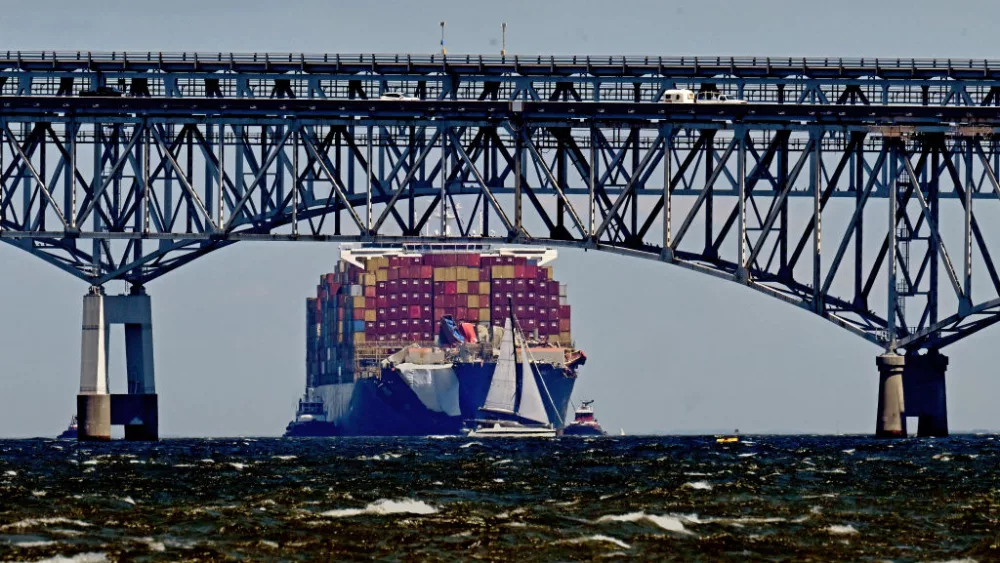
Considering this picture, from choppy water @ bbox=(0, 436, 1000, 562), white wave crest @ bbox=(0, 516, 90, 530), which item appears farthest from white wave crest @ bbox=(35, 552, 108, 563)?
white wave crest @ bbox=(0, 516, 90, 530)

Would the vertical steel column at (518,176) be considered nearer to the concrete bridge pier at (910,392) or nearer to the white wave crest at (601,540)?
the concrete bridge pier at (910,392)

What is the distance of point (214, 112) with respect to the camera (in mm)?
101875

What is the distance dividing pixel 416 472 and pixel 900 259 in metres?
41.3

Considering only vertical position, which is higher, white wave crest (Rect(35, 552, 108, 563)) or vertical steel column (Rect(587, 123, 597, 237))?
vertical steel column (Rect(587, 123, 597, 237))

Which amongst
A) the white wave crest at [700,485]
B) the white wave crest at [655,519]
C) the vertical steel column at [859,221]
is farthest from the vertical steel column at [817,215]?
the white wave crest at [655,519]

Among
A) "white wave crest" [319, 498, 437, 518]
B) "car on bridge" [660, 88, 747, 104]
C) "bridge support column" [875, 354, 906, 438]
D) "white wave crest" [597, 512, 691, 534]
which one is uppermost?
"car on bridge" [660, 88, 747, 104]

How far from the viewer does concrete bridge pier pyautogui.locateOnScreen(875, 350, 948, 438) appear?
339 ft

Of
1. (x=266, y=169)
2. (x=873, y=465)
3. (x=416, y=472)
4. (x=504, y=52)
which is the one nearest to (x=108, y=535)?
(x=416, y=472)

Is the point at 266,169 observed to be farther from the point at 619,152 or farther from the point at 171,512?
the point at 171,512

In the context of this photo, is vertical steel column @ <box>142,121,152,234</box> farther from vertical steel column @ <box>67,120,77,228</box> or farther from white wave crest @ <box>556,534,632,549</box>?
white wave crest @ <box>556,534,632,549</box>

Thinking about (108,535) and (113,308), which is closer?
(108,535)

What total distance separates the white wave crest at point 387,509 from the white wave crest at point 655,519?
4108 mm

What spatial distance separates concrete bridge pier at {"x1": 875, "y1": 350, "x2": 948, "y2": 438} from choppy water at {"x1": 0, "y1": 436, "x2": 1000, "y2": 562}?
2623 centimetres

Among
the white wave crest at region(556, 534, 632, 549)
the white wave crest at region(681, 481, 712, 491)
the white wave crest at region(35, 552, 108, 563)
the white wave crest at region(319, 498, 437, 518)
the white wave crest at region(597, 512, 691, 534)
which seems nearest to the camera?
the white wave crest at region(35, 552, 108, 563)
